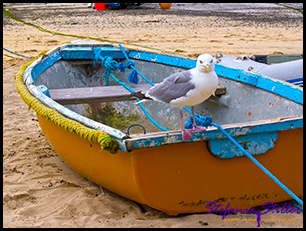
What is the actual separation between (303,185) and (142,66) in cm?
253

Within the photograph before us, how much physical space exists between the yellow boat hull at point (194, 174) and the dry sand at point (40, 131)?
15 centimetres

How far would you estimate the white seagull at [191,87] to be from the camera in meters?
1.71

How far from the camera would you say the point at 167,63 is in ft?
12.8

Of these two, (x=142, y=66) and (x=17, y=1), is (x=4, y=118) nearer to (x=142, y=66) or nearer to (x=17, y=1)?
(x=142, y=66)

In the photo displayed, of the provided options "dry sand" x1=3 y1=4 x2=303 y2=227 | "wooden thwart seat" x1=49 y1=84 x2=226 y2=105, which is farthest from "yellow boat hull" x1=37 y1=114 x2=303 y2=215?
"wooden thwart seat" x1=49 y1=84 x2=226 y2=105

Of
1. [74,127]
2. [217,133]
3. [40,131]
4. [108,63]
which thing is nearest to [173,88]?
[217,133]

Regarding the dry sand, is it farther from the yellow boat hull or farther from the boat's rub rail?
the boat's rub rail

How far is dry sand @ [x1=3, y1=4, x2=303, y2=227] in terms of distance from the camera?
228 cm

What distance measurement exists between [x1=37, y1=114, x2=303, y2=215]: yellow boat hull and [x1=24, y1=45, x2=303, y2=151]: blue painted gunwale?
0.31ft

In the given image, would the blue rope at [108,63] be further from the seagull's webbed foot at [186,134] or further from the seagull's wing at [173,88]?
the seagull's webbed foot at [186,134]

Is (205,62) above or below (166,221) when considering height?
above

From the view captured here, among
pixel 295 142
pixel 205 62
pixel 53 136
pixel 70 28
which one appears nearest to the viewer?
pixel 205 62

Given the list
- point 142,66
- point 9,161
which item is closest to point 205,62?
point 9,161

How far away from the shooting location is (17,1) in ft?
60.7
